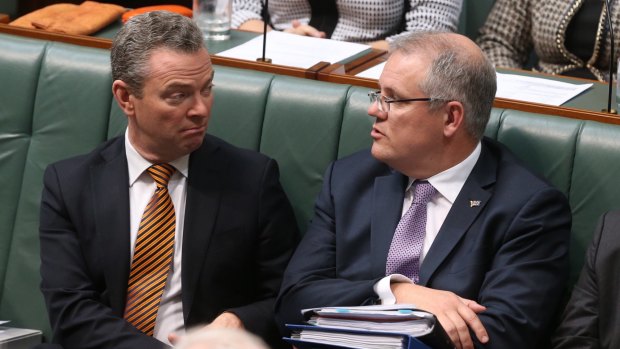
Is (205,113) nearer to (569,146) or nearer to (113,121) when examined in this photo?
(113,121)

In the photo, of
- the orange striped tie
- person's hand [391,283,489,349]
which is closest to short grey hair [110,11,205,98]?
the orange striped tie

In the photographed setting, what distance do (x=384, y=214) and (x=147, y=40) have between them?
63 centimetres

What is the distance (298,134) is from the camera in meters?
2.60

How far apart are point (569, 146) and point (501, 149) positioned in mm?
149

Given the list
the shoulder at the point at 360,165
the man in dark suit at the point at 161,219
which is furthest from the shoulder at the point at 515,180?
the man in dark suit at the point at 161,219

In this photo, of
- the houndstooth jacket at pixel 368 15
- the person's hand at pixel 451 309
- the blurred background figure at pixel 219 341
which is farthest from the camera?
the houndstooth jacket at pixel 368 15

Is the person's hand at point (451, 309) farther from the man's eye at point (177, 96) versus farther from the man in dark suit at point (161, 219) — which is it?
the man's eye at point (177, 96)

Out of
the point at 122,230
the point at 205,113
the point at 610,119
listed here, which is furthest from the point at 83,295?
the point at 610,119

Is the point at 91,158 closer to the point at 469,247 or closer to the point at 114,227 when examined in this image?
the point at 114,227

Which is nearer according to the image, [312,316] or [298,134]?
[312,316]

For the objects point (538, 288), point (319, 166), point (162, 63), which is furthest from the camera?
point (319, 166)

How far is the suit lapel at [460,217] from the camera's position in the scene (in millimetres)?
2287

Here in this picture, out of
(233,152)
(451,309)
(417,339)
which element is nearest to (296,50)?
(233,152)

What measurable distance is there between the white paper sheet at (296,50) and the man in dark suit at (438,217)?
503 millimetres
